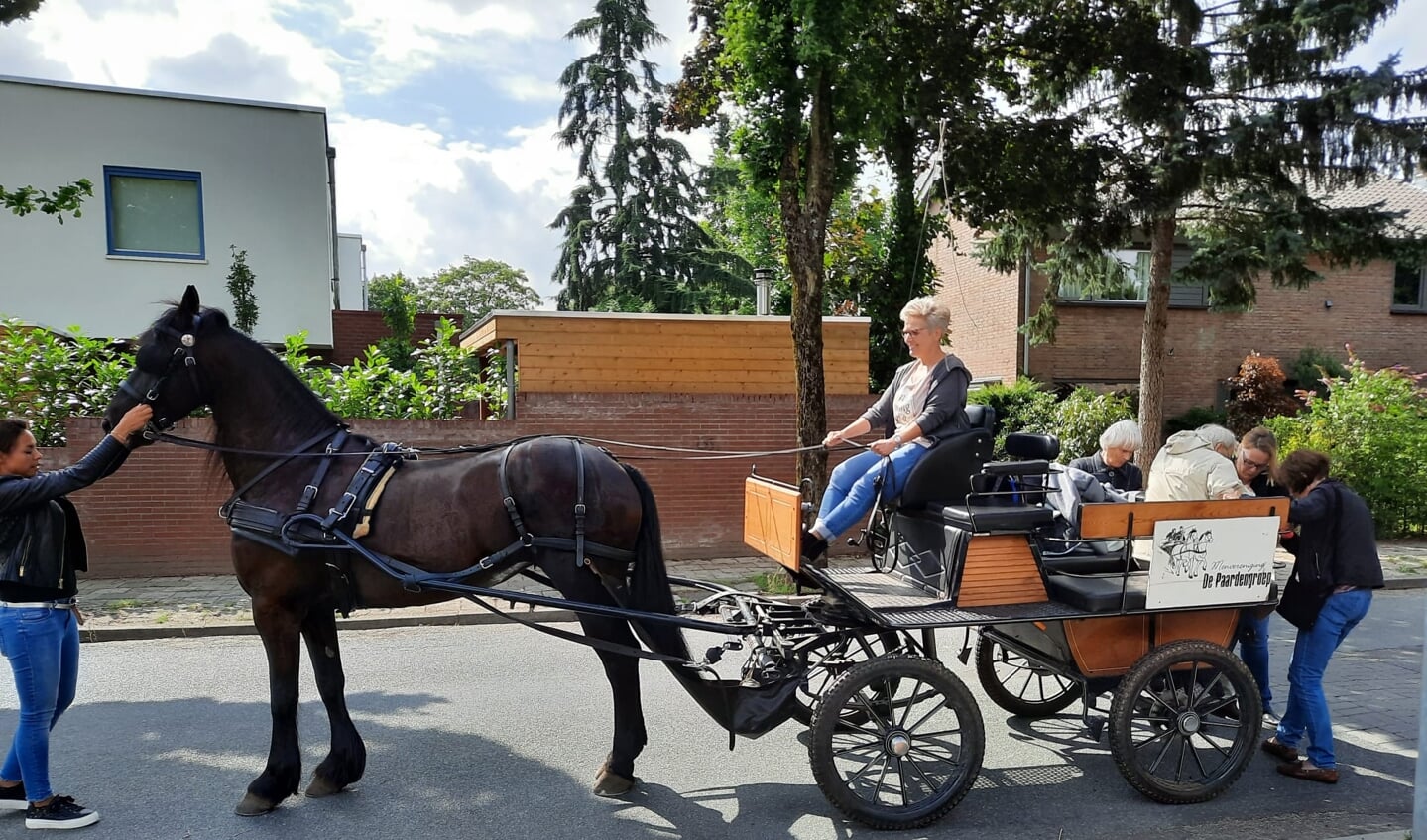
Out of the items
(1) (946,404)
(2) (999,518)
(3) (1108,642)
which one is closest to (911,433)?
(1) (946,404)

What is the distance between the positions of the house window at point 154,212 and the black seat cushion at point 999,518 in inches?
644

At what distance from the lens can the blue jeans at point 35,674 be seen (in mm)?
3760

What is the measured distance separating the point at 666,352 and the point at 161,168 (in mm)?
11689

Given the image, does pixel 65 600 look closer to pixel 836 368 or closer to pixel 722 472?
pixel 722 472

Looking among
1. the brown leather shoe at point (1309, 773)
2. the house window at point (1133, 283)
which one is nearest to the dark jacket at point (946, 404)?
the brown leather shoe at point (1309, 773)

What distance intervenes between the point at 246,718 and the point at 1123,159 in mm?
11510

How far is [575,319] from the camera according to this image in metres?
9.75

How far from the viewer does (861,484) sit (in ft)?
14.4

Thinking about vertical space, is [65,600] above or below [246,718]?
above

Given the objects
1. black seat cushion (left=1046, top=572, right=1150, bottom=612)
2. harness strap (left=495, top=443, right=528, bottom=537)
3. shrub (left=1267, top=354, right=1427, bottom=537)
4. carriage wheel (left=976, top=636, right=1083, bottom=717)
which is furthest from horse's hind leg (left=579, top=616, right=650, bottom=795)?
shrub (left=1267, top=354, right=1427, bottom=537)

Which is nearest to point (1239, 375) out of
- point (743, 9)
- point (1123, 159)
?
point (1123, 159)

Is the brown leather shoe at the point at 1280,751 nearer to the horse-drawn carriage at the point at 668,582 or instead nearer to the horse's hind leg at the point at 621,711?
the horse-drawn carriage at the point at 668,582

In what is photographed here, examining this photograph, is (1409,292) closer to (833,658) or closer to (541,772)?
(833,658)

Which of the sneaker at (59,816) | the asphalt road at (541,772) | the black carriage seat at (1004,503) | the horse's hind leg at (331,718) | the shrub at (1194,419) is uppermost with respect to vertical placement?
the black carriage seat at (1004,503)
